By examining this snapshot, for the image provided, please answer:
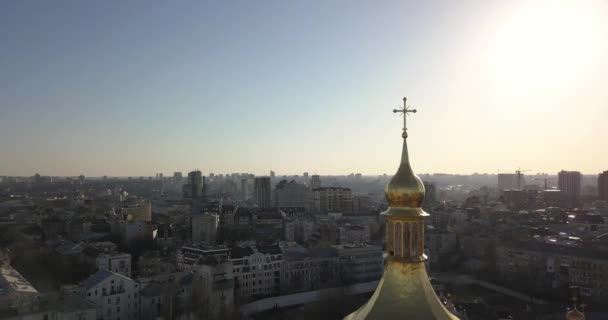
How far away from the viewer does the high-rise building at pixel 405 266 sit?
10.1 feet

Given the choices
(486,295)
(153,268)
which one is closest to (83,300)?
(153,268)

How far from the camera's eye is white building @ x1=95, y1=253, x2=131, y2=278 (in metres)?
19.4

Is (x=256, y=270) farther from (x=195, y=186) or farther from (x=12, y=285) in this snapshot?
(x=195, y=186)

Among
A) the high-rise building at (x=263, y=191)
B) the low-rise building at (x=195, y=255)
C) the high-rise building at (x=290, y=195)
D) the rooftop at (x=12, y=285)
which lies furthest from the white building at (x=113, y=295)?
the high-rise building at (x=290, y=195)

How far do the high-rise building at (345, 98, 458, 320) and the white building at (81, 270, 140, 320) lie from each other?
1355 centimetres

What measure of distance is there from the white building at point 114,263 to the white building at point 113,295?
13.0 ft

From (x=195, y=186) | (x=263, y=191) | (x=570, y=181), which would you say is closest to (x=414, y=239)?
(x=263, y=191)

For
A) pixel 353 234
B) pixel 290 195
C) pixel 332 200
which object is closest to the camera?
pixel 353 234

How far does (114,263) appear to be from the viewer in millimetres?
19734

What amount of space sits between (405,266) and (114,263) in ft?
61.2

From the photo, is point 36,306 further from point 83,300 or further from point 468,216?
point 468,216

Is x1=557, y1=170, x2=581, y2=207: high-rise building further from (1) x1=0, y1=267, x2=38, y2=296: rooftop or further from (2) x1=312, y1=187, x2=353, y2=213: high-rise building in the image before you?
(1) x1=0, y1=267, x2=38, y2=296: rooftop

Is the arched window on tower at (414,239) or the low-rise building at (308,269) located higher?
the arched window on tower at (414,239)

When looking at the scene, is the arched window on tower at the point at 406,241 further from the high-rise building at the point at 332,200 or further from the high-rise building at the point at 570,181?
the high-rise building at the point at 570,181
